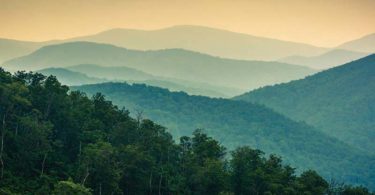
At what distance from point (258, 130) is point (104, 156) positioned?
12961 centimetres

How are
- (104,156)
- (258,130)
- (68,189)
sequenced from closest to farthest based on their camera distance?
(68,189)
(104,156)
(258,130)

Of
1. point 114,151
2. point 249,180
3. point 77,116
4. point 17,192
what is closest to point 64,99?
point 77,116

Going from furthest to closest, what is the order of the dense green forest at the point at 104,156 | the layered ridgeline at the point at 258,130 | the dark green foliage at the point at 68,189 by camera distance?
the layered ridgeline at the point at 258,130 → the dense green forest at the point at 104,156 → the dark green foliage at the point at 68,189

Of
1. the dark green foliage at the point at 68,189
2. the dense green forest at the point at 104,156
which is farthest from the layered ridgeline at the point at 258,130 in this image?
the dark green foliage at the point at 68,189

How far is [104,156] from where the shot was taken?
2104 inches

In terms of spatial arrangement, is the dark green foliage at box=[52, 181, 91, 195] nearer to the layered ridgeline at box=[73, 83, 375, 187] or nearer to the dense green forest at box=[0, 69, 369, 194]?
the dense green forest at box=[0, 69, 369, 194]

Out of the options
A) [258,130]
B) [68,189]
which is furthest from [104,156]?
[258,130]

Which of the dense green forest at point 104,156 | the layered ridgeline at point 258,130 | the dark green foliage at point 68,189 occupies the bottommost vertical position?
the dark green foliage at point 68,189

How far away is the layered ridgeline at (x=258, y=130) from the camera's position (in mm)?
163250

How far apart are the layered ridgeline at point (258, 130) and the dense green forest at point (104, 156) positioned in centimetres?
9326

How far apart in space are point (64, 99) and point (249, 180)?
73.9 feet

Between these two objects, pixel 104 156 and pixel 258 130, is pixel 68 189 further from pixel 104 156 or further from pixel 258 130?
pixel 258 130

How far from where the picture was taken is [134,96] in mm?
199375

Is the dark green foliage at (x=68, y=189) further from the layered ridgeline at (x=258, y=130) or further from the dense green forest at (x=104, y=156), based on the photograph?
the layered ridgeline at (x=258, y=130)
